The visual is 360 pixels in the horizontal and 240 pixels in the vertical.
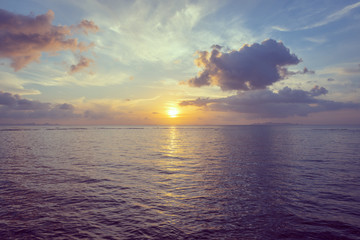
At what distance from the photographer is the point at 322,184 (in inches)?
928

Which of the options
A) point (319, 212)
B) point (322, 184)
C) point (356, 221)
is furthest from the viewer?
point (322, 184)

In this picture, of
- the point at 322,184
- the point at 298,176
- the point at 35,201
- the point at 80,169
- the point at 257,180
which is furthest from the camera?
the point at 80,169

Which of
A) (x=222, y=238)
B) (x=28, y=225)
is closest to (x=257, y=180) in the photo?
(x=222, y=238)

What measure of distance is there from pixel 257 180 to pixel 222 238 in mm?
15215

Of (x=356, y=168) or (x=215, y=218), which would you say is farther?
(x=356, y=168)

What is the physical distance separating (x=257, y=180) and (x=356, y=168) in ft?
61.7

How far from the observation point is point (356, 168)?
3219 cm

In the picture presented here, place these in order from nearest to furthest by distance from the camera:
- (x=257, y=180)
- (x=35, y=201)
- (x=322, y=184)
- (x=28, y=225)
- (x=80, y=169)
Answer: (x=28, y=225) → (x=35, y=201) → (x=322, y=184) → (x=257, y=180) → (x=80, y=169)

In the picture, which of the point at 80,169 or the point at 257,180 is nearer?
the point at 257,180

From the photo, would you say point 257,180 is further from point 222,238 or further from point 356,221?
point 222,238

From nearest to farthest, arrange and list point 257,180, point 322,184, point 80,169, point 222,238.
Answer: point 222,238, point 322,184, point 257,180, point 80,169

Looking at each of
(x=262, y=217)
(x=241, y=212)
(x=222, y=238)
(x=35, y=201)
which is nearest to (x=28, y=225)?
(x=35, y=201)

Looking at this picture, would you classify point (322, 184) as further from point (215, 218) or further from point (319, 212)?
point (215, 218)

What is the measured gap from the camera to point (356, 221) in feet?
47.4
